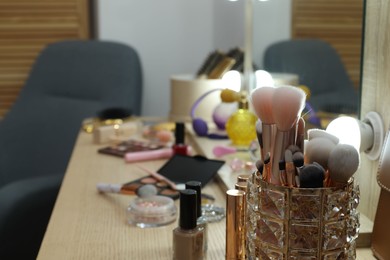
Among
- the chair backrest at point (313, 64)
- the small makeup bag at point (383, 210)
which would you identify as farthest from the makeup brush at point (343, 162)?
the chair backrest at point (313, 64)

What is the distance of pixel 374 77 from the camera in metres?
0.83

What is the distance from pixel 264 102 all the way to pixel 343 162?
0.11m

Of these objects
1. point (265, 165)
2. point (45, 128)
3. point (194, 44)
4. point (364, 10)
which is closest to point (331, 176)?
point (265, 165)

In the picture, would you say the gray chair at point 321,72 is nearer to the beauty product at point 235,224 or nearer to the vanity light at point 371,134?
the vanity light at point 371,134

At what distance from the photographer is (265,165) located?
0.66 metres

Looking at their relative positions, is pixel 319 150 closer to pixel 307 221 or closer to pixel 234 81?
pixel 307 221

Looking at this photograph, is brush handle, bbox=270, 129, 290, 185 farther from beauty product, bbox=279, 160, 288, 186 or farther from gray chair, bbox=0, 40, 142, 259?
gray chair, bbox=0, 40, 142, 259

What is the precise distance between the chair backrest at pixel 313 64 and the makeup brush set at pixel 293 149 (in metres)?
0.41

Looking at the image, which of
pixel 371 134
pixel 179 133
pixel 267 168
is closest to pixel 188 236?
pixel 267 168

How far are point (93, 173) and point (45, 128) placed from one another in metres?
0.88

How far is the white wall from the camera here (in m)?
2.25

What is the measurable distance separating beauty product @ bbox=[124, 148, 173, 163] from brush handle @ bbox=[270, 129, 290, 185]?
65 cm

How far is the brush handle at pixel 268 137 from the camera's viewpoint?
65 centimetres

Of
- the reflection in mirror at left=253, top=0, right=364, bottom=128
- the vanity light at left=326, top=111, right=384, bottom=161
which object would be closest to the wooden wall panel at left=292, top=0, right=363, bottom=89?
the reflection in mirror at left=253, top=0, right=364, bottom=128
